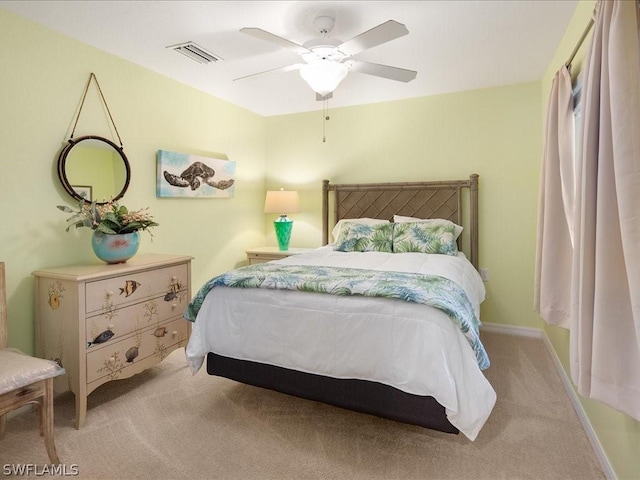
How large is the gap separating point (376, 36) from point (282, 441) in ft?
7.40

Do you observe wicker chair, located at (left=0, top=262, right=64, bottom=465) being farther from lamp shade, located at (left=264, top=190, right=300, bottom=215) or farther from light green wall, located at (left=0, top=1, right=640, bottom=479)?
lamp shade, located at (left=264, top=190, right=300, bottom=215)

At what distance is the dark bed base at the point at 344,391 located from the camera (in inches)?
68.0

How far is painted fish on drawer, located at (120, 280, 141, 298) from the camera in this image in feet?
7.93

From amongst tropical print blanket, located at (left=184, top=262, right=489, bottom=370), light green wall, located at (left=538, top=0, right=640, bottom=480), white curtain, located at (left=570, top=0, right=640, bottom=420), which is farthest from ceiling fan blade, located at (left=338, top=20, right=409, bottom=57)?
tropical print blanket, located at (left=184, top=262, right=489, bottom=370)

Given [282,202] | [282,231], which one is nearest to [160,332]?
[282,231]

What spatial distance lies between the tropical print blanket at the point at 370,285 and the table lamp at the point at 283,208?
1.76 meters

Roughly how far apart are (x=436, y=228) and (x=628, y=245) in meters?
2.33

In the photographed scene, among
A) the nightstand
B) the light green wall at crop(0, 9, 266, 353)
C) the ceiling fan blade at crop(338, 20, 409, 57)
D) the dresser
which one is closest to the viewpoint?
the ceiling fan blade at crop(338, 20, 409, 57)

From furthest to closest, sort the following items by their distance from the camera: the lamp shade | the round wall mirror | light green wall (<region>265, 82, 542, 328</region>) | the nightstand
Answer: the lamp shade → the nightstand → light green wall (<region>265, 82, 542, 328</region>) → the round wall mirror

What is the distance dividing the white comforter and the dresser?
52 centimetres

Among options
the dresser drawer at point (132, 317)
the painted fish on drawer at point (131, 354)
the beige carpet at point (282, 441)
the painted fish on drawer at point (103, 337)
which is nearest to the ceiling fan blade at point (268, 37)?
the dresser drawer at point (132, 317)

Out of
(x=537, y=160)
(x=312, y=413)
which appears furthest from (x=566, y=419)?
(x=537, y=160)

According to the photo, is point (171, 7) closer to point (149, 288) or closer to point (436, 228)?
point (149, 288)

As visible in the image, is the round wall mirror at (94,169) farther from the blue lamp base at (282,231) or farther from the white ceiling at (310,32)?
the blue lamp base at (282,231)
